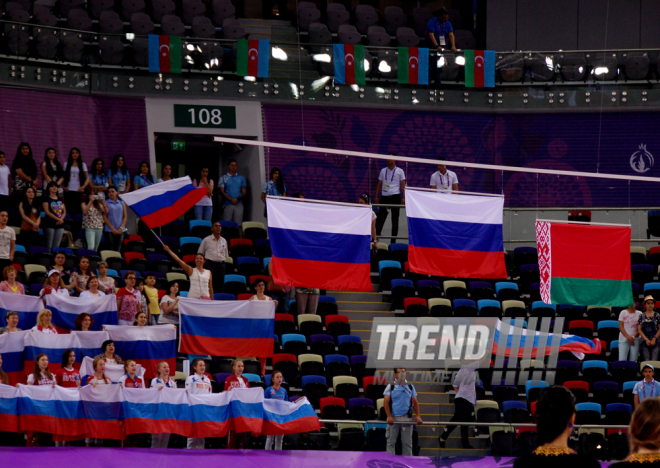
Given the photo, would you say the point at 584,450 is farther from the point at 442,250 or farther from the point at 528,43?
the point at 528,43

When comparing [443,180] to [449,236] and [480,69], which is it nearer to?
[480,69]

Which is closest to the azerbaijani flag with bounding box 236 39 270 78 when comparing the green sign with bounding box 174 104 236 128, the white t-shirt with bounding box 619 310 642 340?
the green sign with bounding box 174 104 236 128

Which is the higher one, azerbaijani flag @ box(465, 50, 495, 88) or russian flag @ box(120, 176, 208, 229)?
azerbaijani flag @ box(465, 50, 495, 88)

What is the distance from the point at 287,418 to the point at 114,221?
7.12 meters

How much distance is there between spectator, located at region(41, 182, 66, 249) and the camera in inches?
671

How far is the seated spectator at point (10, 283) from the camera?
14.0 m

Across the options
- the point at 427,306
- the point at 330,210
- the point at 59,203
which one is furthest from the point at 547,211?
the point at 59,203

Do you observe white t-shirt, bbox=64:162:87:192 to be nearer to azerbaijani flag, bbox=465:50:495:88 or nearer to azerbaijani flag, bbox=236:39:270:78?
azerbaijani flag, bbox=236:39:270:78

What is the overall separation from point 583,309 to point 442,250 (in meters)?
5.35

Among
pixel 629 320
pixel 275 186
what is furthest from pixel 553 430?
pixel 275 186

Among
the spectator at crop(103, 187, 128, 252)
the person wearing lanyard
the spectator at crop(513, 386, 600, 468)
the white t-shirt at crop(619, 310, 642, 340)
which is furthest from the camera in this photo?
the spectator at crop(103, 187, 128, 252)

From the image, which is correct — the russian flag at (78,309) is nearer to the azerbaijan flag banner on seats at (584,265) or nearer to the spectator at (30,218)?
the spectator at (30,218)

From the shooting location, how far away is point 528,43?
1008 inches

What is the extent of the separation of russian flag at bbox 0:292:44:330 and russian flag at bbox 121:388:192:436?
8.24ft
